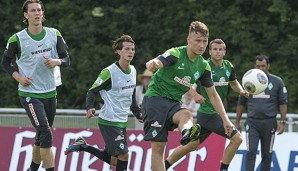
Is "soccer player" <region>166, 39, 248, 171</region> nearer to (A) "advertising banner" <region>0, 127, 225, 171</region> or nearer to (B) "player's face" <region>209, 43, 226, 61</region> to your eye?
(B) "player's face" <region>209, 43, 226, 61</region>

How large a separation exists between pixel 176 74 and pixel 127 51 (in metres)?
1.51

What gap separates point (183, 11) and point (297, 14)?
7.78 feet

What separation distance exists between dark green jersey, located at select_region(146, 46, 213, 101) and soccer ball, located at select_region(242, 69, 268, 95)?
2.18m

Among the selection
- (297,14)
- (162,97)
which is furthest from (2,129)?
(297,14)

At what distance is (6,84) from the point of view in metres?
21.1

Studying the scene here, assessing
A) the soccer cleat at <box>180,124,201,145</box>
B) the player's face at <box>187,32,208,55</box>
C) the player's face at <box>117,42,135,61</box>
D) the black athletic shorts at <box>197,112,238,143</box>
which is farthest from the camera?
the black athletic shorts at <box>197,112,238,143</box>

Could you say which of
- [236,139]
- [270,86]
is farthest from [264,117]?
[236,139]

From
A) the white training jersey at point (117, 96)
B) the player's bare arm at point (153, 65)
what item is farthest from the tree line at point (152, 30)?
the player's bare arm at point (153, 65)

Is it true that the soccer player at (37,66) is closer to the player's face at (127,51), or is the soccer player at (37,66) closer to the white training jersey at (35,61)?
the white training jersey at (35,61)

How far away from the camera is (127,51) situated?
14.0 metres

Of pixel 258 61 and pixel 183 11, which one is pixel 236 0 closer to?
pixel 183 11

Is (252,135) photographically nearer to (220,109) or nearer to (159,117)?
(220,109)

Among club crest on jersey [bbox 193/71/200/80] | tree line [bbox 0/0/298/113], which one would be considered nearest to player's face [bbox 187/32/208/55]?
club crest on jersey [bbox 193/71/200/80]

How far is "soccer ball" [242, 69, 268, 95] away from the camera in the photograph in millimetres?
14953
